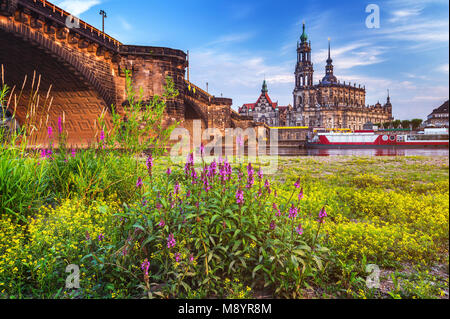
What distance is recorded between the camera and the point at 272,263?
2510 millimetres

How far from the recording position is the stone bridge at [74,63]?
12.6m

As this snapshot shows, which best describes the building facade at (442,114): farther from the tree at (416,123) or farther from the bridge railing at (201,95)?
the tree at (416,123)

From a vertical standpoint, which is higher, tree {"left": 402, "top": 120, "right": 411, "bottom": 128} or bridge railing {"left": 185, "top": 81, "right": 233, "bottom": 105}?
tree {"left": 402, "top": 120, "right": 411, "bottom": 128}

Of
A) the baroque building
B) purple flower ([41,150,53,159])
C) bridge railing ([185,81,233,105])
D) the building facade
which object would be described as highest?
the baroque building

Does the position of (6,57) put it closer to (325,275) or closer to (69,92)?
(69,92)

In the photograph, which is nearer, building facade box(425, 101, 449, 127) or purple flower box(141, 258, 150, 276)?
purple flower box(141, 258, 150, 276)

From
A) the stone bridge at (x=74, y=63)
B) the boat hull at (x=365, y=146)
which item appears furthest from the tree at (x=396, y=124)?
the stone bridge at (x=74, y=63)

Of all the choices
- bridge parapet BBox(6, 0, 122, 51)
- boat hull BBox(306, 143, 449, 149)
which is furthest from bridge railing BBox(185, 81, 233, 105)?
boat hull BBox(306, 143, 449, 149)

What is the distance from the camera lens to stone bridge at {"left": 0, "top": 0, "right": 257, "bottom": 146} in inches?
496

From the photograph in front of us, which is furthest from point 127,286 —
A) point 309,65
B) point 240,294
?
point 309,65

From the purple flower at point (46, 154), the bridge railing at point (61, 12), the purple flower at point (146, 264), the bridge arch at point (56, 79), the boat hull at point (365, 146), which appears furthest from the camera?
the boat hull at point (365, 146)

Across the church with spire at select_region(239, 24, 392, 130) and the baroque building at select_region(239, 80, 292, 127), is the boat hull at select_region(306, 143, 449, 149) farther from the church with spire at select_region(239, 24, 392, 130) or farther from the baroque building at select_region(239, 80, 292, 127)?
the church with spire at select_region(239, 24, 392, 130)

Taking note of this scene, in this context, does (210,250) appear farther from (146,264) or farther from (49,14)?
(49,14)

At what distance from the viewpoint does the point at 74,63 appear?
1515 cm
